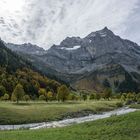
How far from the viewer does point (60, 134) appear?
46.2m

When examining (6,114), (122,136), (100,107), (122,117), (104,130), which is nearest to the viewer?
(122,136)

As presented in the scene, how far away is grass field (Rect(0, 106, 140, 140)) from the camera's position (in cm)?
4356

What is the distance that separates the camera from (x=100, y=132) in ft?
149

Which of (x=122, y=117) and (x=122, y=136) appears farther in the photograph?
(x=122, y=117)

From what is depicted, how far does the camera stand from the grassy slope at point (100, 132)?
43.6 metres

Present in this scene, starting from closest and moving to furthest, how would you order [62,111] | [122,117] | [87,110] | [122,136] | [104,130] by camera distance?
[122,136] < [104,130] < [122,117] < [62,111] < [87,110]

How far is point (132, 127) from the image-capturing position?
150 feet

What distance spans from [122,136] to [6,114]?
6959 centimetres

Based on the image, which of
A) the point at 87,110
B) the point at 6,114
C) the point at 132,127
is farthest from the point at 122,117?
the point at 87,110

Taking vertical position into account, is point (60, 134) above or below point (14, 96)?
below

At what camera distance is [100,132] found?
45.3 meters

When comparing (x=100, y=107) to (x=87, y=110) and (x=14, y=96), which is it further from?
(x=14, y=96)

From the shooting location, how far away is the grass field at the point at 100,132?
43562mm

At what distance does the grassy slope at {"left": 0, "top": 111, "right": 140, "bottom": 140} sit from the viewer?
43562 millimetres
